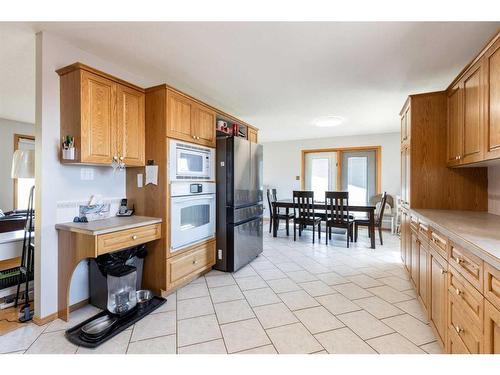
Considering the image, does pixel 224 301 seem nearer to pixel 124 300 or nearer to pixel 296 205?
pixel 124 300

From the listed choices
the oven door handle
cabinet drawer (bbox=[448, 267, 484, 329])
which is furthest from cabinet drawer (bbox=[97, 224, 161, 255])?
cabinet drawer (bbox=[448, 267, 484, 329])

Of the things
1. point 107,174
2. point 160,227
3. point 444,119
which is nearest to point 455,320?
point 444,119

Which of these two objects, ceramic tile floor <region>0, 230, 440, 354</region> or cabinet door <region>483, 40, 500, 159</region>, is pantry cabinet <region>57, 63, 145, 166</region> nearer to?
ceramic tile floor <region>0, 230, 440, 354</region>

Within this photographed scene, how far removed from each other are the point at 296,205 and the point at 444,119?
2.69 meters

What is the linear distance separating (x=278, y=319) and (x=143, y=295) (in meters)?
1.30

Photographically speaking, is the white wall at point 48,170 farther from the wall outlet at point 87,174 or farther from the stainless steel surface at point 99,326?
the stainless steel surface at point 99,326

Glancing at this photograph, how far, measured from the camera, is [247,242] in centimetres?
331

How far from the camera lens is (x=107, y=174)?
94.9 inches

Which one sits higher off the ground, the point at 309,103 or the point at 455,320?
the point at 309,103

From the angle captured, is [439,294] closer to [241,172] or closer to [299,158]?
[241,172]

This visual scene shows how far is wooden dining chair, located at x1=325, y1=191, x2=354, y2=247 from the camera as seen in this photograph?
4203 millimetres

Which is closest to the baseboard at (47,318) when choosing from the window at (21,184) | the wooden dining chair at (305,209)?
the wooden dining chair at (305,209)

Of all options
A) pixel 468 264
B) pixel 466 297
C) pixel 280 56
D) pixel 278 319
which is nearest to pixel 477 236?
pixel 468 264

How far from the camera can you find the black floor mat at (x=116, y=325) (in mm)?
1661
